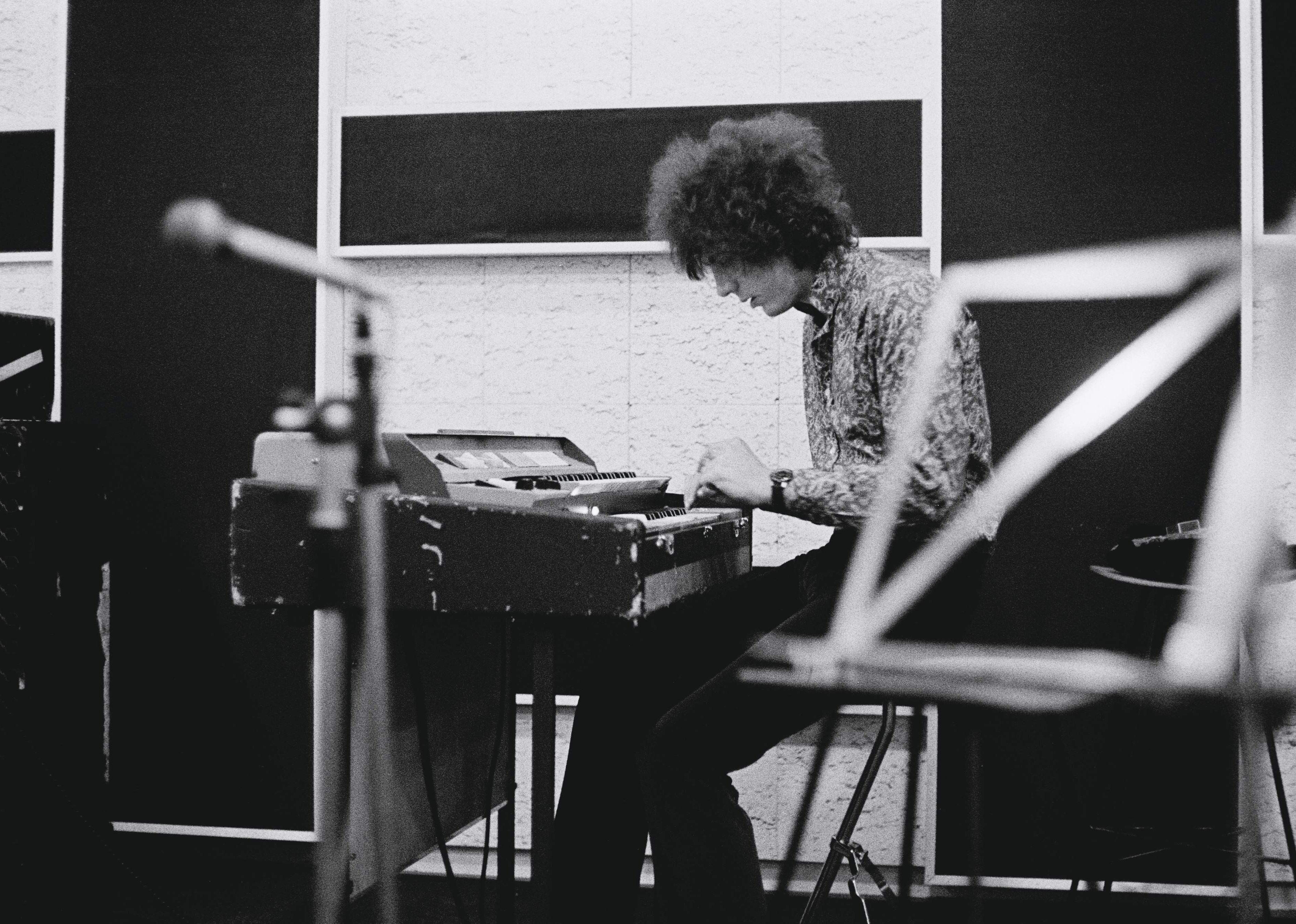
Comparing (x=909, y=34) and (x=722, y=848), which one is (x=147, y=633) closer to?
(x=722, y=848)

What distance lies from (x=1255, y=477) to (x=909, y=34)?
7.99 feet

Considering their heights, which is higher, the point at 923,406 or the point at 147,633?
the point at 923,406

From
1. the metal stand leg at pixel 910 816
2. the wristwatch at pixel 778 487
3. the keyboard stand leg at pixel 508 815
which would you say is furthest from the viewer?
the keyboard stand leg at pixel 508 815

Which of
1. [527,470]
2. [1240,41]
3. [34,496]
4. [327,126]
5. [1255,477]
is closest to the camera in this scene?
[1255,477]

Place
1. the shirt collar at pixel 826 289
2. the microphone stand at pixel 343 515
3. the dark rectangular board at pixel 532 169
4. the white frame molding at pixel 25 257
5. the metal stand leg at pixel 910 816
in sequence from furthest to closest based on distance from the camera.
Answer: the white frame molding at pixel 25 257
the dark rectangular board at pixel 532 169
the shirt collar at pixel 826 289
the metal stand leg at pixel 910 816
the microphone stand at pixel 343 515

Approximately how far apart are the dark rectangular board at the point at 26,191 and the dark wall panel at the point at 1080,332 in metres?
2.38

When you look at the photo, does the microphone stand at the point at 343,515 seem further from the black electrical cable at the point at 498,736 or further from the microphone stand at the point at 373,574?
the black electrical cable at the point at 498,736

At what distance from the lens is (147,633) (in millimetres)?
3068

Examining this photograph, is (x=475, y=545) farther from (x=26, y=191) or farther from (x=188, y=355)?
(x=26, y=191)

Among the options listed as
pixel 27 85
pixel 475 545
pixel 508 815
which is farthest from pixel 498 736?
pixel 27 85

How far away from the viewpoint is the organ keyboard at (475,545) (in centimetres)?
169

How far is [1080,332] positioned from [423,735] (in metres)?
1.77

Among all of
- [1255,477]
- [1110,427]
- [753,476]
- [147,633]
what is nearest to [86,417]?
[147,633]

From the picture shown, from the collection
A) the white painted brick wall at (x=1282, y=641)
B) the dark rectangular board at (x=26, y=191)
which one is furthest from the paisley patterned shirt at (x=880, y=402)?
the dark rectangular board at (x=26, y=191)
